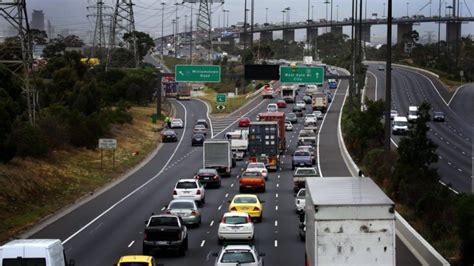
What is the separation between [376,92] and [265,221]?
318ft

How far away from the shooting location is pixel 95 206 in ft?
145

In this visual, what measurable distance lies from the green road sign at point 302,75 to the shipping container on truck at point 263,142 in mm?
12864

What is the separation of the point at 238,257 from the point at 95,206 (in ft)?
72.7

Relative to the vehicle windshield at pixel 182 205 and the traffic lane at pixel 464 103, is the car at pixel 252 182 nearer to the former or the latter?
the vehicle windshield at pixel 182 205

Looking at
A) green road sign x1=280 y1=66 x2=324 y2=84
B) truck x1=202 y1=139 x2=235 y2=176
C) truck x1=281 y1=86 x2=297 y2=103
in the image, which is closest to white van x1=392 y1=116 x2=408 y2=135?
green road sign x1=280 y1=66 x2=324 y2=84

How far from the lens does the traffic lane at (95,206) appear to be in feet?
116

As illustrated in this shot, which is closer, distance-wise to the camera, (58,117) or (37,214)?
(37,214)

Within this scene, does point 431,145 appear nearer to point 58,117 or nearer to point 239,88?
point 58,117

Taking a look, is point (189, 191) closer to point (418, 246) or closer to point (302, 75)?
point (418, 246)

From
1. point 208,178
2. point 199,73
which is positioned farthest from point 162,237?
point 199,73

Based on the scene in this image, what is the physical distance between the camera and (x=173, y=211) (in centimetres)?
3556

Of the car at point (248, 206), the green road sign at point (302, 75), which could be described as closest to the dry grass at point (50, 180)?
the car at point (248, 206)

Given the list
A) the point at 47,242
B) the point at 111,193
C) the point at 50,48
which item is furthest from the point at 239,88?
the point at 47,242

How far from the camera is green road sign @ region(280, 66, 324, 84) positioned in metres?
78.1
